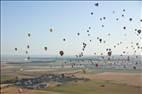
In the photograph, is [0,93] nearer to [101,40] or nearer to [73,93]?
[73,93]

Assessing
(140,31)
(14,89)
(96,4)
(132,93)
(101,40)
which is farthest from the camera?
(14,89)

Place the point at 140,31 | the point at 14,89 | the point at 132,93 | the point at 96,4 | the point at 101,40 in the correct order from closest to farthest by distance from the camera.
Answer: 1. the point at 96,4
2. the point at 140,31
3. the point at 101,40
4. the point at 132,93
5. the point at 14,89

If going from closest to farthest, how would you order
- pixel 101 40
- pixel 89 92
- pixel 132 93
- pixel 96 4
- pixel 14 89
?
pixel 96 4
pixel 101 40
pixel 132 93
pixel 89 92
pixel 14 89

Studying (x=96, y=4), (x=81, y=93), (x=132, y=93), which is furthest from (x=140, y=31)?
(x=81, y=93)

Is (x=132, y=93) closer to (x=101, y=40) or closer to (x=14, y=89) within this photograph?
(x=101, y=40)

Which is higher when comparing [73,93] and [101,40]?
[101,40]

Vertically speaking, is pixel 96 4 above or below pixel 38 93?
above

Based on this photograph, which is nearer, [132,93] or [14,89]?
[132,93]

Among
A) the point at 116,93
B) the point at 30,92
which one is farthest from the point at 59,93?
the point at 116,93

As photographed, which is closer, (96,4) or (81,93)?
(96,4)
